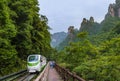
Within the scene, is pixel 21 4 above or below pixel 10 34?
above

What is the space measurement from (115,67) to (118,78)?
0.89 meters

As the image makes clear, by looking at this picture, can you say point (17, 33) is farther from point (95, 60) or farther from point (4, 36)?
point (95, 60)

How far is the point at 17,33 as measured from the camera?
43281 mm

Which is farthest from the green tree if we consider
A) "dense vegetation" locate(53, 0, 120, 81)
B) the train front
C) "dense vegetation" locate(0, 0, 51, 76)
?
"dense vegetation" locate(53, 0, 120, 81)

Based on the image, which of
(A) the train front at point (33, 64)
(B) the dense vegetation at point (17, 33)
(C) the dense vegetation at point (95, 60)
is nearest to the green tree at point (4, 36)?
(B) the dense vegetation at point (17, 33)

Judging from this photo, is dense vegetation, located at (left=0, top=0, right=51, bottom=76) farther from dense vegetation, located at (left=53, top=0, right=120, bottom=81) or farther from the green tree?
dense vegetation, located at (left=53, top=0, right=120, bottom=81)

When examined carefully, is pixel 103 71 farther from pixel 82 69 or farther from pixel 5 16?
pixel 5 16

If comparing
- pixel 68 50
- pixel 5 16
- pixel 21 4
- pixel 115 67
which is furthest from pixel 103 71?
pixel 21 4

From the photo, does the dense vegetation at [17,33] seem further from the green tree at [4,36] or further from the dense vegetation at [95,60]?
the dense vegetation at [95,60]

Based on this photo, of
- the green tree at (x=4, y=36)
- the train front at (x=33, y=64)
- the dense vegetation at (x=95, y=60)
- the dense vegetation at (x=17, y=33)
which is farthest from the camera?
the train front at (x=33, y=64)

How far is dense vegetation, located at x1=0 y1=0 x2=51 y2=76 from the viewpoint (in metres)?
32.9

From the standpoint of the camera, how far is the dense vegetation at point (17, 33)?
108ft

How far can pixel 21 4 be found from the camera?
43250 mm

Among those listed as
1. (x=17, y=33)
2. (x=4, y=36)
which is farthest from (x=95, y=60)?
(x=17, y=33)
